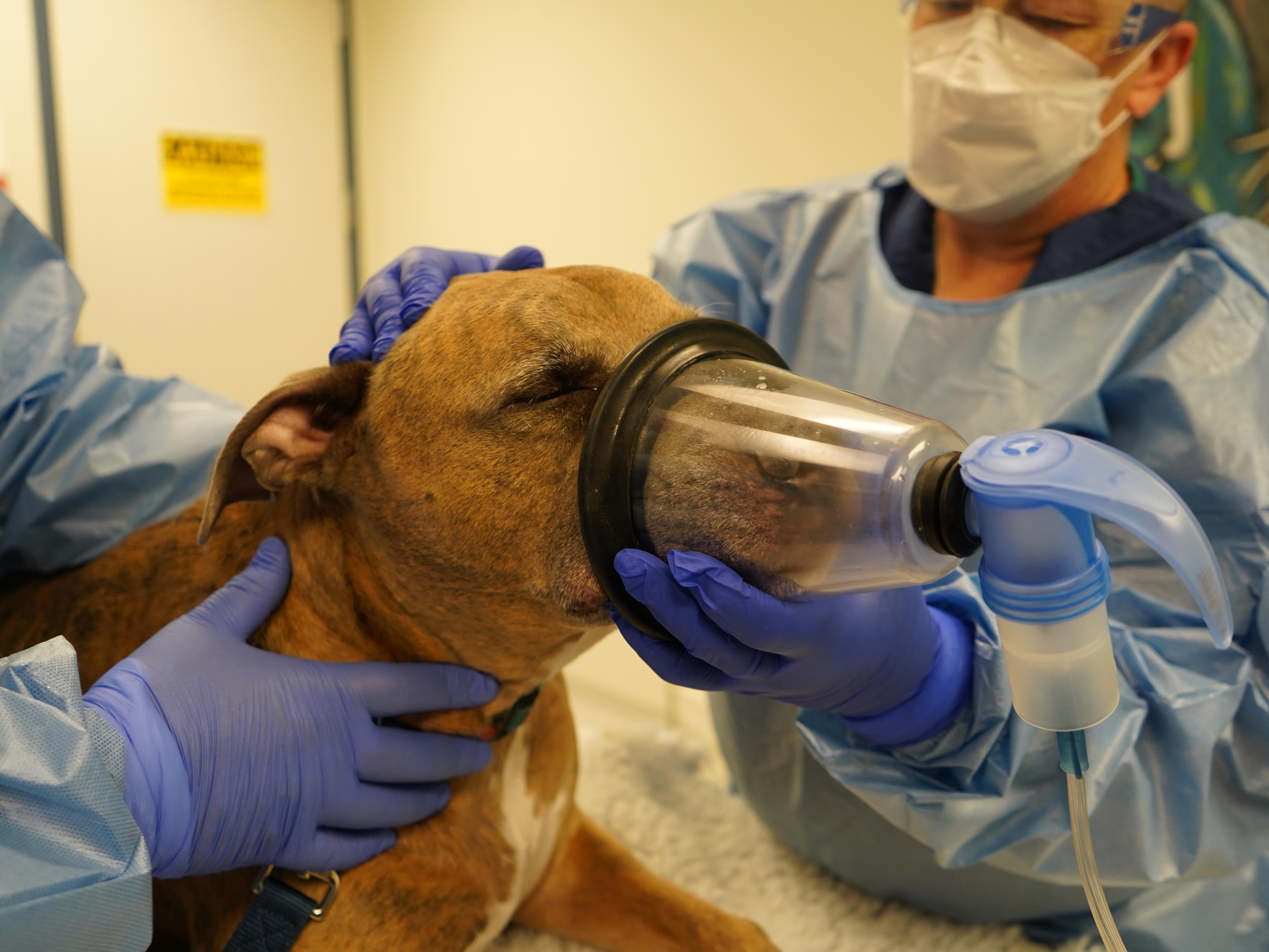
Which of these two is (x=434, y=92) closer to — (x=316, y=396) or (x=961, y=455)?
(x=316, y=396)

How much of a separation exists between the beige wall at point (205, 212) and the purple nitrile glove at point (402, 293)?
6.47 ft

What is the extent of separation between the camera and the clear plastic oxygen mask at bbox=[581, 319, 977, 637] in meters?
0.71

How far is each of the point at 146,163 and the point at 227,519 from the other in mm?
2110

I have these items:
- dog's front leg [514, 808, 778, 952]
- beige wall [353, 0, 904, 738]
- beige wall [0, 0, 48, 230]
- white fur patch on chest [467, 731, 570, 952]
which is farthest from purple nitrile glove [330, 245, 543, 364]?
beige wall [0, 0, 48, 230]

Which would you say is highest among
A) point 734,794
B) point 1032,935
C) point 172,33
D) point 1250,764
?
point 172,33

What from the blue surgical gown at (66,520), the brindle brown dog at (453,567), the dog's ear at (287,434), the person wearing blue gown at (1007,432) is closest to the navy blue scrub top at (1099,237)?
the person wearing blue gown at (1007,432)

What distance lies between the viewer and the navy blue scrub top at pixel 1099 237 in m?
1.44

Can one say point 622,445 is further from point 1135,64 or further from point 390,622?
point 1135,64

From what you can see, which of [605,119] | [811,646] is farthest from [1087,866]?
[605,119]

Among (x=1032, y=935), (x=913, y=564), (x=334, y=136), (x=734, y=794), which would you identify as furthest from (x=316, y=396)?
(x=334, y=136)

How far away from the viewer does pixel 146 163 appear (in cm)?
285

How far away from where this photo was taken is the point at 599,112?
2664 mm

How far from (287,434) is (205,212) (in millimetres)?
2306

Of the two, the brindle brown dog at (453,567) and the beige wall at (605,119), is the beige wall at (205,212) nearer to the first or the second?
the beige wall at (605,119)
